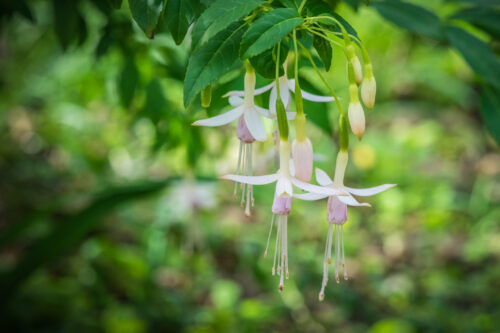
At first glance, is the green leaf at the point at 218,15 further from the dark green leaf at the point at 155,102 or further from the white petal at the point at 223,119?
the dark green leaf at the point at 155,102

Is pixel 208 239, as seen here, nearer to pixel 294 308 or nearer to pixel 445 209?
pixel 294 308

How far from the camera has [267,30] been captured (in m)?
0.37

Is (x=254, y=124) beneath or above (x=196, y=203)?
above

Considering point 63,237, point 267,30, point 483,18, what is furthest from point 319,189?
point 63,237

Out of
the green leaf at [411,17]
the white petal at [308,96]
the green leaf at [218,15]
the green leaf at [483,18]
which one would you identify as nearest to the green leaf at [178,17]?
the green leaf at [218,15]

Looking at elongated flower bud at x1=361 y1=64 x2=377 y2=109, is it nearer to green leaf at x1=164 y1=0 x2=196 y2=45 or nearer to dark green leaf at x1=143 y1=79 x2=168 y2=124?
green leaf at x1=164 y1=0 x2=196 y2=45

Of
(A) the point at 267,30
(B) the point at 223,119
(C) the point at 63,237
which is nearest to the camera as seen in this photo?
(A) the point at 267,30

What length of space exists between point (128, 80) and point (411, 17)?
51cm

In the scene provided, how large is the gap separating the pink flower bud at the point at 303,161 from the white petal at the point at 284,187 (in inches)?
0.4

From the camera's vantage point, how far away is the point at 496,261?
185cm

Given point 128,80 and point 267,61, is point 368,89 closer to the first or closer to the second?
point 267,61

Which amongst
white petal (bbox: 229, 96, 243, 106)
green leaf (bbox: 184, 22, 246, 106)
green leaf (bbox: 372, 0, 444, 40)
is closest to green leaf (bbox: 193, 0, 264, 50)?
green leaf (bbox: 184, 22, 246, 106)

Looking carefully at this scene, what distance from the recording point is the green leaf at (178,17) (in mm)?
412

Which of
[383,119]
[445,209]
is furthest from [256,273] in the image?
[383,119]
